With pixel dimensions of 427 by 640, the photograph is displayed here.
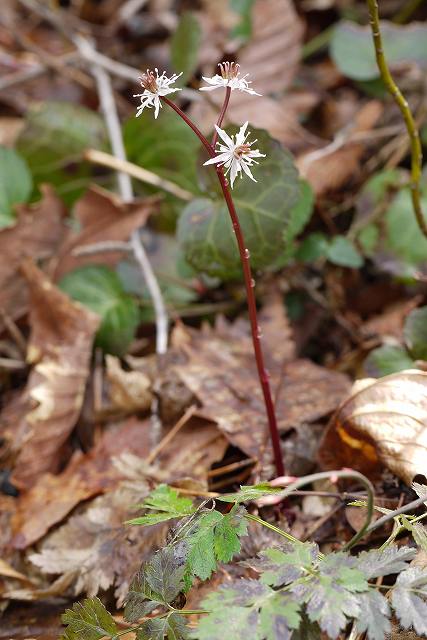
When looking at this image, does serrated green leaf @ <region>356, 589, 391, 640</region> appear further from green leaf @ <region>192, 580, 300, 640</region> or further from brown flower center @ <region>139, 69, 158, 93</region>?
brown flower center @ <region>139, 69, 158, 93</region>

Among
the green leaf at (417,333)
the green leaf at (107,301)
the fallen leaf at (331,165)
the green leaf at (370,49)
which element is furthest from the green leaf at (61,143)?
the green leaf at (417,333)

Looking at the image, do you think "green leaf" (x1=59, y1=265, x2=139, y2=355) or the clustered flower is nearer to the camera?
the clustered flower

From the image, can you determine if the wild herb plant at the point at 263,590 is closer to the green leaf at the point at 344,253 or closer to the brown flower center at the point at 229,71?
the brown flower center at the point at 229,71

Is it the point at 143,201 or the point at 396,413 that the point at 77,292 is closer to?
the point at 143,201

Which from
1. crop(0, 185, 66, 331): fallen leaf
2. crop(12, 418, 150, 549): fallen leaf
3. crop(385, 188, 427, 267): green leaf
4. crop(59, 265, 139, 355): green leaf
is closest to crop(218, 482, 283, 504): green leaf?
crop(12, 418, 150, 549): fallen leaf

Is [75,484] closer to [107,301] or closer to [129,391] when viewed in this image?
[129,391]

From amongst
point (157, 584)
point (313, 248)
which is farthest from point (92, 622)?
point (313, 248)
